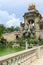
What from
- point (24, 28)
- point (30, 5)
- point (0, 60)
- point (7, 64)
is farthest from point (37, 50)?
point (30, 5)

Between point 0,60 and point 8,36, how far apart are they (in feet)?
135

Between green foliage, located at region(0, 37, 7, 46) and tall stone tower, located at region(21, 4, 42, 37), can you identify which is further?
tall stone tower, located at region(21, 4, 42, 37)

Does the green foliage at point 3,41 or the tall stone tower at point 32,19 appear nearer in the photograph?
the green foliage at point 3,41

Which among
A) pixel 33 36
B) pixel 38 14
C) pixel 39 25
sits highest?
pixel 38 14

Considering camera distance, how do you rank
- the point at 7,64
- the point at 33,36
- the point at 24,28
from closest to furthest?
1. the point at 7,64
2. the point at 33,36
3. the point at 24,28

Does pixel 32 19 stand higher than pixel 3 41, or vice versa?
pixel 32 19

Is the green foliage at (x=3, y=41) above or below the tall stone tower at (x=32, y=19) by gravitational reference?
below

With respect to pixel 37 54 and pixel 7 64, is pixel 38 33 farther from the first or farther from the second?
pixel 7 64

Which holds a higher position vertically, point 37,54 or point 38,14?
point 38,14

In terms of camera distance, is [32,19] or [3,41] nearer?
[3,41]

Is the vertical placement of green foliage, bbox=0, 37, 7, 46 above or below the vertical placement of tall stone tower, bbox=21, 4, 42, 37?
below

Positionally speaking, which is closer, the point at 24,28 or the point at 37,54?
the point at 37,54

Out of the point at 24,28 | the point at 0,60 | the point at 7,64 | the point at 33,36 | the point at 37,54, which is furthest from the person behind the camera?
the point at 24,28

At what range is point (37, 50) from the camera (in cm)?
1147
